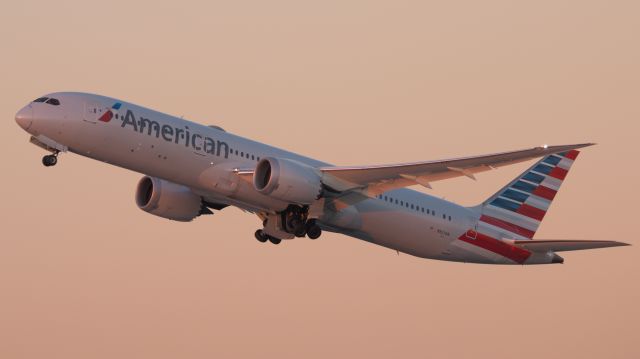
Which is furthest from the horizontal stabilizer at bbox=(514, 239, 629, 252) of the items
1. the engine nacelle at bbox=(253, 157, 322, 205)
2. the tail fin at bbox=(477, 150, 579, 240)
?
the engine nacelle at bbox=(253, 157, 322, 205)

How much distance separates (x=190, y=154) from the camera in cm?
4891

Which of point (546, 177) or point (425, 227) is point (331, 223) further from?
point (546, 177)

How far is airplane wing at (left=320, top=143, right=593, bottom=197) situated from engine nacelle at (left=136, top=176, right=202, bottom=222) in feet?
24.3

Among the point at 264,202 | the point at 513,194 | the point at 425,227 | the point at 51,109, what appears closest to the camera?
the point at 51,109

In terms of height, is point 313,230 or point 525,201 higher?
point 525,201

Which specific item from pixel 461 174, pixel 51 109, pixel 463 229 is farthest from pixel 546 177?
pixel 51 109

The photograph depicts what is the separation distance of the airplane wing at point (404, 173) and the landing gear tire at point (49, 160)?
36.3 feet

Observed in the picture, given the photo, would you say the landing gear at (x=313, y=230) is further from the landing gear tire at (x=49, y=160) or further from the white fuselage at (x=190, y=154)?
the landing gear tire at (x=49, y=160)

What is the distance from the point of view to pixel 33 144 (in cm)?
4784

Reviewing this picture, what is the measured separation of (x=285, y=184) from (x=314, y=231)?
13.1 feet

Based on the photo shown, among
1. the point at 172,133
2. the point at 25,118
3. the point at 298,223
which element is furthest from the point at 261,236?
the point at 25,118

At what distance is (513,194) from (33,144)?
2463 centimetres

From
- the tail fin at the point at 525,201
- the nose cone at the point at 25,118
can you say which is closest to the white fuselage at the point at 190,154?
the nose cone at the point at 25,118

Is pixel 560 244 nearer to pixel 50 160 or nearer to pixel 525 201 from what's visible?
pixel 525 201
